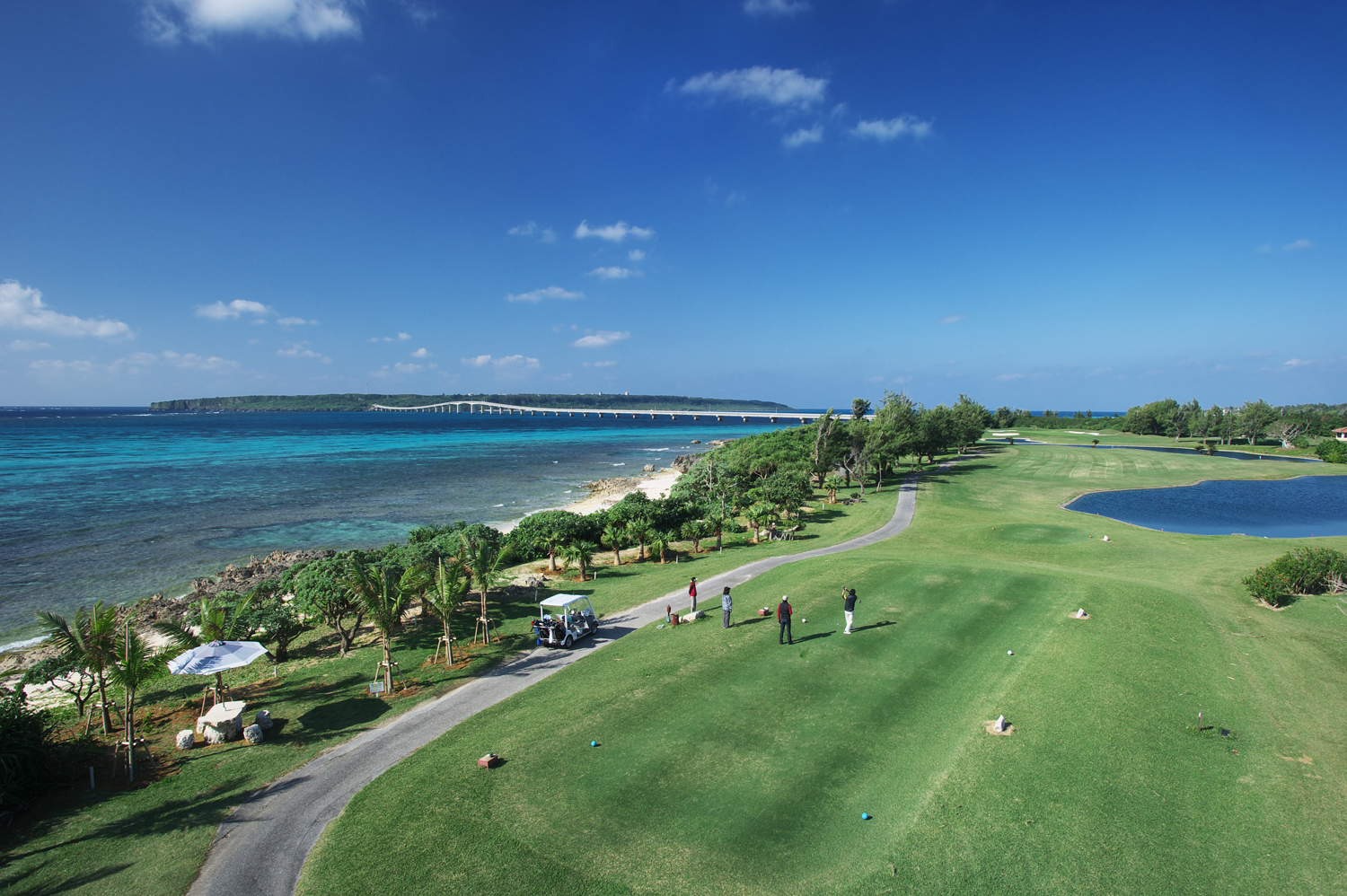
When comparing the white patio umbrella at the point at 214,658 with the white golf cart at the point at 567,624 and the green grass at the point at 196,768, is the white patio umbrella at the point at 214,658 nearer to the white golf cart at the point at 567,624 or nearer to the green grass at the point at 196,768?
the green grass at the point at 196,768

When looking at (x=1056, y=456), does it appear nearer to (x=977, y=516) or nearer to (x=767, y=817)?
(x=977, y=516)

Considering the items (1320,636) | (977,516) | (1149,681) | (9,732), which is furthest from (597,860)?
(977,516)

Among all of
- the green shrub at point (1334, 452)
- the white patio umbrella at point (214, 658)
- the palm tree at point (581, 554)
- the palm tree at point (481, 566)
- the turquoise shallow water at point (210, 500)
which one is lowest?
the turquoise shallow water at point (210, 500)

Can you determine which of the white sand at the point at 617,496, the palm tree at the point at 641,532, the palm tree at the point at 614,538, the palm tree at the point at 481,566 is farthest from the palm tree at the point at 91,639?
the white sand at the point at 617,496

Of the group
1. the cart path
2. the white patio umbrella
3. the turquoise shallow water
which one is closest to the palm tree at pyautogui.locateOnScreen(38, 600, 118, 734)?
the white patio umbrella

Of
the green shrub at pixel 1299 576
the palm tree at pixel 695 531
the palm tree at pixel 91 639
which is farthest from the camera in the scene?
the palm tree at pixel 695 531

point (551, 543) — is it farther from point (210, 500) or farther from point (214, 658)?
point (210, 500)
